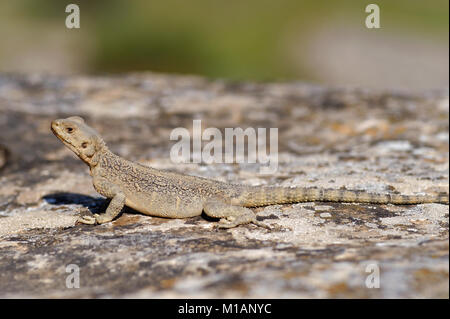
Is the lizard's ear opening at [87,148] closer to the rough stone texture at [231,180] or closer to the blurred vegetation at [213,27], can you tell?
the rough stone texture at [231,180]

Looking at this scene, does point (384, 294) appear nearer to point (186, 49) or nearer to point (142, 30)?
point (186, 49)

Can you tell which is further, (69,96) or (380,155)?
(69,96)

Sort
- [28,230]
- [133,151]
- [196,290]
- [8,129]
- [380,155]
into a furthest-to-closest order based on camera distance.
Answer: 1. [8,129]
2. [133,151]
3. [380,155]
4. [28,230]
5. [196,290]

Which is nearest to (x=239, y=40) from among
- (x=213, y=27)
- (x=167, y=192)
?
(x=213, y=27)

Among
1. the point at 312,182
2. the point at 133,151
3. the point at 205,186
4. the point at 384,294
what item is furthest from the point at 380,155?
the point at 384,294

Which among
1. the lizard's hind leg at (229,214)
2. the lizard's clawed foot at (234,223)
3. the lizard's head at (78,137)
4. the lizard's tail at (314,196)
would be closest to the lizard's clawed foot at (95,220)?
the lizard's head at (78,137)

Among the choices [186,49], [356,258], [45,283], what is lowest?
[45,283]

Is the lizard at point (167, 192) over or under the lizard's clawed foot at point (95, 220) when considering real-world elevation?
over
